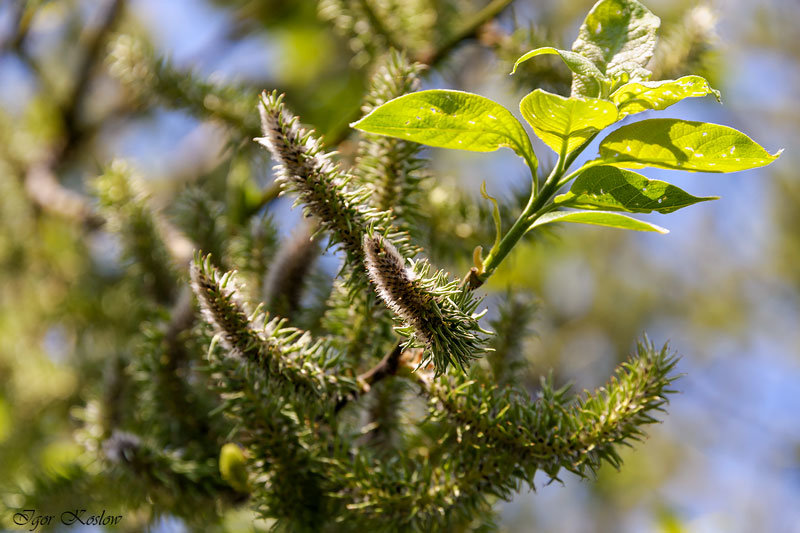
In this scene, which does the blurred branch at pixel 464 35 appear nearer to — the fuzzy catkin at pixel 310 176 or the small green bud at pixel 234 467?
the fuzzy catkin at pixel 310 176

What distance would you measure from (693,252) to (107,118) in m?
3.00

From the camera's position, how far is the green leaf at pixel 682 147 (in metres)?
0.52

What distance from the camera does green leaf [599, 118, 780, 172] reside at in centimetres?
52

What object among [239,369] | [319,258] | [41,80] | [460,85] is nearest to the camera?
[239,369]

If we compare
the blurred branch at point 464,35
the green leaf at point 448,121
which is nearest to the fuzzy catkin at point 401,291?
the green leaf at point 448,121

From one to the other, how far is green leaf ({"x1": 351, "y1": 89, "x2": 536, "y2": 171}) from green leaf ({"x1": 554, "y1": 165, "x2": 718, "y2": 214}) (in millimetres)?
59

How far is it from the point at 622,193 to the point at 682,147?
2.4 inches

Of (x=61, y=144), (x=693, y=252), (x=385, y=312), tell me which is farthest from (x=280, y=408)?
(x=693, y=252)

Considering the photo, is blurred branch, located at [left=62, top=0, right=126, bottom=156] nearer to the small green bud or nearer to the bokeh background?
the bokeh background

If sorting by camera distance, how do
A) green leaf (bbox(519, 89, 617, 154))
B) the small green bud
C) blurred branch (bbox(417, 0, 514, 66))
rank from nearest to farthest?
green leaf (bbox(519, 89, 617, 154)), the small green bud, blurred branch (bbox(417, 0, 514, 66))

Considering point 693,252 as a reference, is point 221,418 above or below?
above

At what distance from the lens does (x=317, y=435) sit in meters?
0.73

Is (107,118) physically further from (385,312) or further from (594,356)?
(594,356)

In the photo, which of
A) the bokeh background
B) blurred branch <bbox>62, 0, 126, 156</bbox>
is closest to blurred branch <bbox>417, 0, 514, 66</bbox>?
the bokeh background
